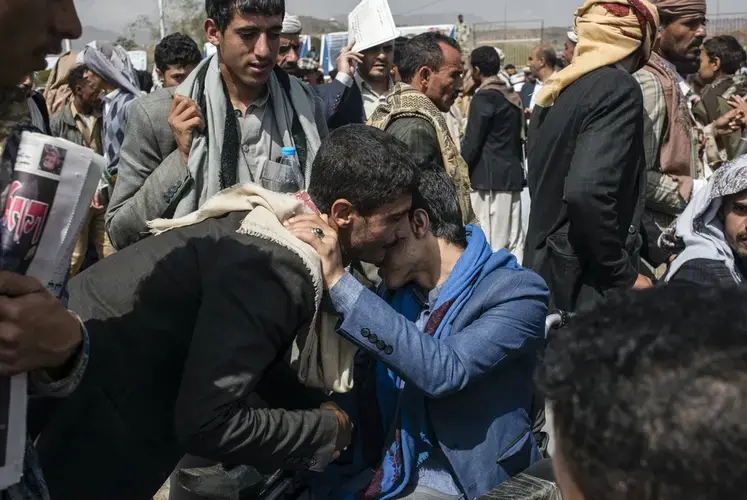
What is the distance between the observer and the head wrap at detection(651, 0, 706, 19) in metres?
4.28

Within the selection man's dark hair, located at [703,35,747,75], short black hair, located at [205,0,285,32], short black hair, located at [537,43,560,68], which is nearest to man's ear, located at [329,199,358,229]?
short black hair, located at [205,0,285,32]

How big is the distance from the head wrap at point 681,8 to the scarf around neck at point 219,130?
2.26m

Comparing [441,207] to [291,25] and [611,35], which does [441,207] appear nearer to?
[611,35]

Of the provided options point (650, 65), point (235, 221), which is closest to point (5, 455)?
point (235, 221)

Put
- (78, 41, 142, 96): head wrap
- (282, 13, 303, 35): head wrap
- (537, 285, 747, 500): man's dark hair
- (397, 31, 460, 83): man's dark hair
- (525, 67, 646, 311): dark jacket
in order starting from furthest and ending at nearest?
1. (282, 13, 303, 35): head wrap
2. (78, 41, 142, 96): head wrap
3. (397, 31, 460, 83): man's dark hair
4. (525, 67, 646, 311): dark jacket
5. (537, 285, 747, 500): man's dark hair

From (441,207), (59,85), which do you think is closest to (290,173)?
(441,207)

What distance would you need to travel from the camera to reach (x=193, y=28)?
145 ft

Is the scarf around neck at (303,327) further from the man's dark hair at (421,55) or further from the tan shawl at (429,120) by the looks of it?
the man's dark hair at (421,55)

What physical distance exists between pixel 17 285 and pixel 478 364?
124 centimetres

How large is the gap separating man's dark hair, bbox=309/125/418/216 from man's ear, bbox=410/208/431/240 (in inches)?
5.6

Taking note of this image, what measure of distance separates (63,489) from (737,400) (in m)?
1.61

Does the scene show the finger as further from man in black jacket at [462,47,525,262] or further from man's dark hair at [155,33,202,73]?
man in black jacket at [462,47,525,262]

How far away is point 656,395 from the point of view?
819 mm

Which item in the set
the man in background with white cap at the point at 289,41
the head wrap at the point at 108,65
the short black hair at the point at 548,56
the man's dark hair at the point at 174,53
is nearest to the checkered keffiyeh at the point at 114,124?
the head wrap at the point at 108,65
